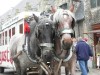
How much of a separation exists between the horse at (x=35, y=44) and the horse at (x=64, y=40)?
230mm

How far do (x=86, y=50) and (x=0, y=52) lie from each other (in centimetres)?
725

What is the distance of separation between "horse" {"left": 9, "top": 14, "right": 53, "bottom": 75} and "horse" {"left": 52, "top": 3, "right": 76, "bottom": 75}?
0.23 m

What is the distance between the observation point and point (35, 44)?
380 inches

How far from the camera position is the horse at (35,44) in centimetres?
903

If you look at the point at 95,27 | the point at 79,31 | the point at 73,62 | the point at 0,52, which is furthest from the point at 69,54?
the point at 79,31

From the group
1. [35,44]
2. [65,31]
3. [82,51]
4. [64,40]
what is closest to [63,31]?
[65,31]

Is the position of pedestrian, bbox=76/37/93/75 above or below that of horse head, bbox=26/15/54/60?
below

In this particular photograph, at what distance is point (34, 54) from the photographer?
31.8ft

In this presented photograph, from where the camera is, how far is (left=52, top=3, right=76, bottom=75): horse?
8578mm

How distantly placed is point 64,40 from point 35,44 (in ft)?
4.72

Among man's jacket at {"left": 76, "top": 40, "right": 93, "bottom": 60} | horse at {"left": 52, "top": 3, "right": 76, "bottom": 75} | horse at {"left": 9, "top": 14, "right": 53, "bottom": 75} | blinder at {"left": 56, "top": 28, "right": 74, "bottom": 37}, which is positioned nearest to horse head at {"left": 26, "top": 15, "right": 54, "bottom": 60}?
horse at {"left": 9, "top": 14, "right": 53, "bottom": 75}

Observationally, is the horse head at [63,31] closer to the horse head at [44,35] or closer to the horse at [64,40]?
the horse at [64,40]

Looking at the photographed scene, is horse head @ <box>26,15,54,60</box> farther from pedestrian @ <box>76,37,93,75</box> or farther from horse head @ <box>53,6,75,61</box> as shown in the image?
pedestrian @ <box>76,37,93,75</box>

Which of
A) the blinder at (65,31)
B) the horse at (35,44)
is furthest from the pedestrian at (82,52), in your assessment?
the blinder at (65,31)
